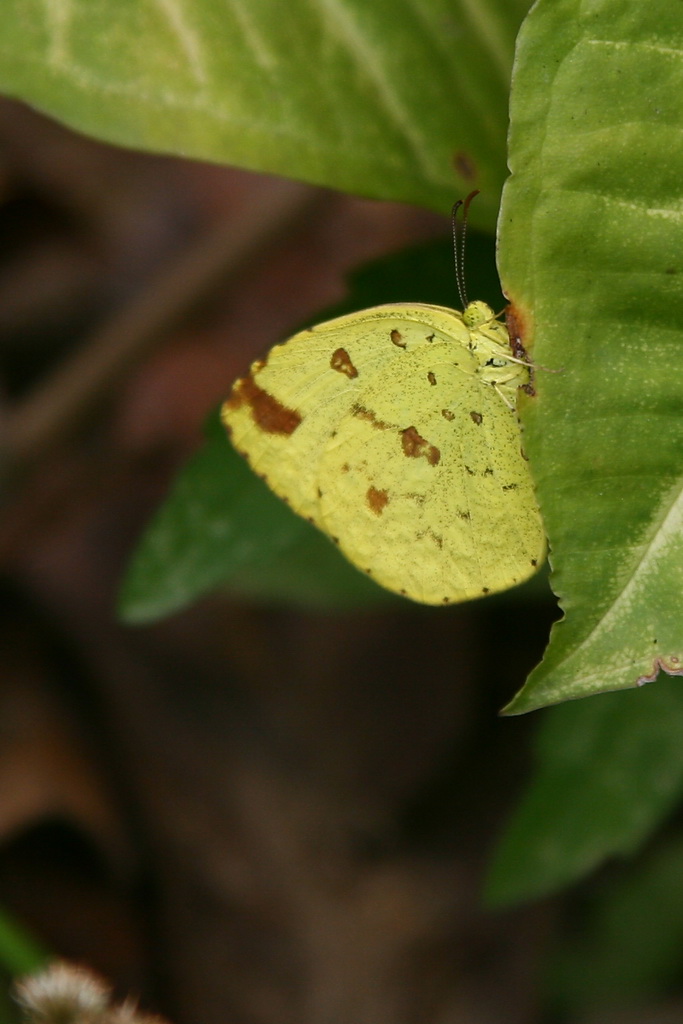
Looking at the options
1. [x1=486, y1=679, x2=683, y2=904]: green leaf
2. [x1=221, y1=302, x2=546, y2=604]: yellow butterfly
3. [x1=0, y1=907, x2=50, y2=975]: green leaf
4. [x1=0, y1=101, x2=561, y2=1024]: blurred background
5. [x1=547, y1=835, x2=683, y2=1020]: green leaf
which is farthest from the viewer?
[x1=0, y1=101, x2=561, y2=1024]: blurred background

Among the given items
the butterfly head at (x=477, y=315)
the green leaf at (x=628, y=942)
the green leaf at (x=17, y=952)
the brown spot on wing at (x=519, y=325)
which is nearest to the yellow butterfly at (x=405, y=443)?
the butterfly head at (x=477, y=315)

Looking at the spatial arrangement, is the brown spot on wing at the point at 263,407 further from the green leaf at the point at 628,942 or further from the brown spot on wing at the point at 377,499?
the green leaf at the point at 628,942

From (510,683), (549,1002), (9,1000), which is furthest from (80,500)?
(549,1002)

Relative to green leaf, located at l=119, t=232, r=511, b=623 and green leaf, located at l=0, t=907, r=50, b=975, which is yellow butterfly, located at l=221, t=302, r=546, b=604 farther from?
green leaf, located at l=0, t=907, r=50, b=975

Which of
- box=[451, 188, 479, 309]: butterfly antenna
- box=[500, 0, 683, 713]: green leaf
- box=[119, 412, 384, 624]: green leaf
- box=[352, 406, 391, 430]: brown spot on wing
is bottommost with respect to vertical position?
box=[119, 412, 384, 624]: green leaf

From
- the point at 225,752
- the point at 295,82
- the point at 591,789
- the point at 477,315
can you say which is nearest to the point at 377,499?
the point at 477,315

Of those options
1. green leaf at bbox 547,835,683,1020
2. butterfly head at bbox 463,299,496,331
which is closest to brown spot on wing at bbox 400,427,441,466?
butterfly head at bbox 463,299,496,331
